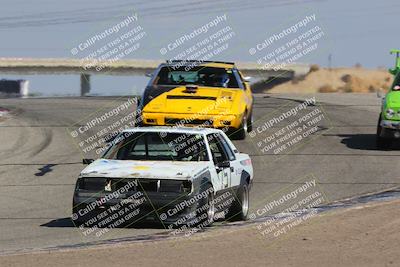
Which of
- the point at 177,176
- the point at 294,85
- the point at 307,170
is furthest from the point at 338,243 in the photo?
the point at 294,85

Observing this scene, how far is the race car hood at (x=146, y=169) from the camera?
35.8ft

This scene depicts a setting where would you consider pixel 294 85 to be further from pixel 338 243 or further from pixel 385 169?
pixel 338 243

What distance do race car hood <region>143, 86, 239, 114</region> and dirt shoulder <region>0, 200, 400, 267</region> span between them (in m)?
7.88

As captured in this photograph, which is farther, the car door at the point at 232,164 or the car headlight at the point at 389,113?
the car headlight at the point at 389,113

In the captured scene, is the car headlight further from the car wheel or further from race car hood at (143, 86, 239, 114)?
race car hood at (143, 86, 239, 114)

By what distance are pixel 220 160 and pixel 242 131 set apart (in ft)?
23.5

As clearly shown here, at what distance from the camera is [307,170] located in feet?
54.7

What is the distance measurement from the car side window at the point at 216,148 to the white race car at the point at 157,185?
0.13 m

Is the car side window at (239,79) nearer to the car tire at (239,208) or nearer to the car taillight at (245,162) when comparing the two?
the car taillight at (245,162)

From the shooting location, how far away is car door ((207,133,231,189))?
11.7m

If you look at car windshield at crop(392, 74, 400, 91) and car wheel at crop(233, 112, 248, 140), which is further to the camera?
car windshield at crop(392, 74, 400, 91)

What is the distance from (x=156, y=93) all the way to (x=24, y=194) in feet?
16.4

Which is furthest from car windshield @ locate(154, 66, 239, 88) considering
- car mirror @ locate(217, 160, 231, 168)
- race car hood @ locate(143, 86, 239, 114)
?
car mirror @ locate(217, 160, 231, 168)

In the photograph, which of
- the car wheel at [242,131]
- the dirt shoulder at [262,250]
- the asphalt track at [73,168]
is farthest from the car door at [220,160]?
the car wheel at [242,131]
